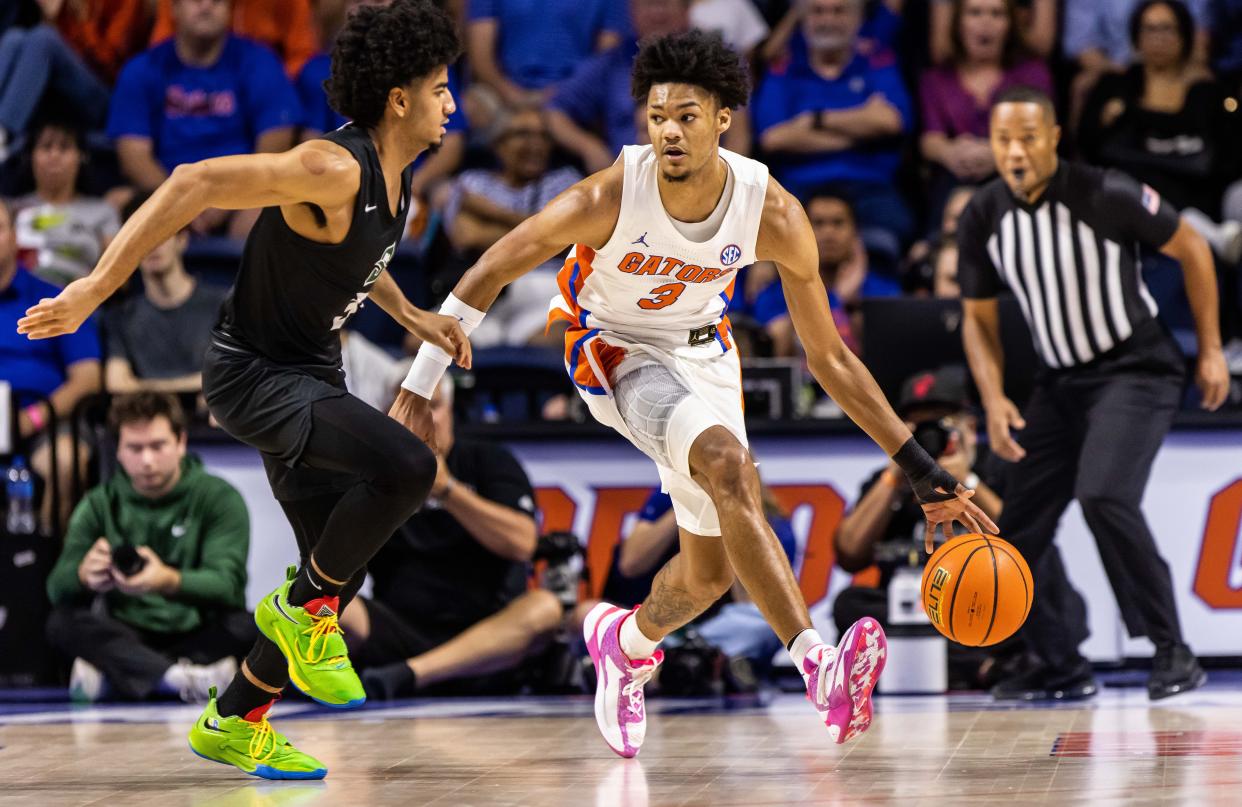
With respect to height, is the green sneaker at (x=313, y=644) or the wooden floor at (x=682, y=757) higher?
the green sneaker at (x=313, y=644)

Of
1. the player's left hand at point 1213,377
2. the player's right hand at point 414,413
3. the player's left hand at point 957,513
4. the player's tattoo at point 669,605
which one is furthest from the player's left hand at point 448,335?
the player's left hand at point 1213,377

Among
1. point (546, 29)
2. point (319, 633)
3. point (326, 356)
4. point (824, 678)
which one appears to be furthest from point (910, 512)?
point (546, 29)

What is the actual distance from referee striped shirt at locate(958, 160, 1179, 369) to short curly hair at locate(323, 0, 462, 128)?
2.67m

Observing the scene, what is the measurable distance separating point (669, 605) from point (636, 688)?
0.97 feet

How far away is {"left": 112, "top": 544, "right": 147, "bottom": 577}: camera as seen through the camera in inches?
277

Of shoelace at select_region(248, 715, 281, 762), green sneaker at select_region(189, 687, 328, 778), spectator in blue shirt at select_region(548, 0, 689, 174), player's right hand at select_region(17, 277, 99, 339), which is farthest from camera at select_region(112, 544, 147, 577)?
spectator in blue shirt at select_region(548, 0, 689, 174)

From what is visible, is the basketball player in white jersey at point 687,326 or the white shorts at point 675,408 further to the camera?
the white shorts at point 675,408

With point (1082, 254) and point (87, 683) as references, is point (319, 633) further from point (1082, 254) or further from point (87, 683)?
point (1082, 254)

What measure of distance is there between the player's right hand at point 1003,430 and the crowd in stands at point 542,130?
4.87 ft

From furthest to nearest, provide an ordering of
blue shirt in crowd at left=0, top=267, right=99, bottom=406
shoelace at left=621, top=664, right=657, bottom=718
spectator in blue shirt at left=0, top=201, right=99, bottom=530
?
blue shirt in crowd at left=0, top=267, right=99, bottom=406
spectator in blue shirt at left=0, top=201, right=99, bottom=530
shoelace at left=621, top=664, right=657, bottom=718

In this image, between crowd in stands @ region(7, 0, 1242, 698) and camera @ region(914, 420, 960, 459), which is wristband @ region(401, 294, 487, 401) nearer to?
camera @ region(914, 420, 960, 459)

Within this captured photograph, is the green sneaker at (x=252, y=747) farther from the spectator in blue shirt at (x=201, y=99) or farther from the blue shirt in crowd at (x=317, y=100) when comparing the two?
the blue shirt in crowd at (x=317, y=100)

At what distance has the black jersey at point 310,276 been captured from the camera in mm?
4754

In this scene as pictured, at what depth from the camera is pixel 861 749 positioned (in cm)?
532
